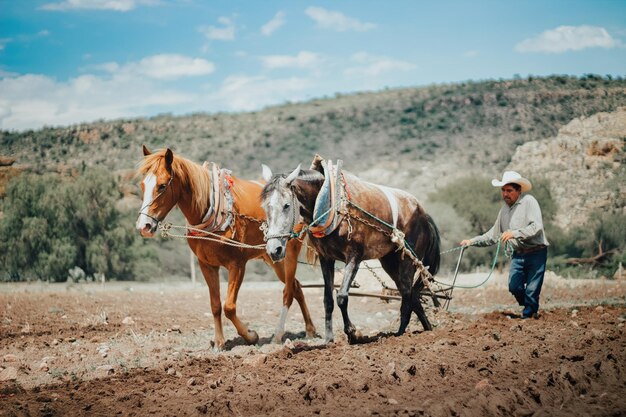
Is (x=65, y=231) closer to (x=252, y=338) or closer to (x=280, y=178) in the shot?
(x=252, y=338)

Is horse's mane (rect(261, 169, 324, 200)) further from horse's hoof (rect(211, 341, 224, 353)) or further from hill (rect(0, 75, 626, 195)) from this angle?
hill (rect(0, 75, 626, 195))

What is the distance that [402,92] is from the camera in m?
56.8

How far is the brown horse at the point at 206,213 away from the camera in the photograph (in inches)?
293

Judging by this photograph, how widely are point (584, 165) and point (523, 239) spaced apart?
79.1ft

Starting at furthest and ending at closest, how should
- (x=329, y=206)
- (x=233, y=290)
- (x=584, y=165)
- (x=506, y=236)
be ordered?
(x=584, y=165) < (x=233, y=290) < (x=506, y=236) < (x=329, y=206)

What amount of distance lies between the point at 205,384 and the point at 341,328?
4067 mm

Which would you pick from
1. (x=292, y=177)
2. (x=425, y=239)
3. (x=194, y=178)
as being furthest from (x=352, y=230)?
(x=194, y=178)

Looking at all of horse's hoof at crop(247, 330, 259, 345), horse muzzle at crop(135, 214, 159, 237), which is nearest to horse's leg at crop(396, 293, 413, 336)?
horse's hoof at crop(247, 330, 259, 345)

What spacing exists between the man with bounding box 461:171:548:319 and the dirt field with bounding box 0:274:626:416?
0.48m

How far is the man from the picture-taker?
7.85 meters

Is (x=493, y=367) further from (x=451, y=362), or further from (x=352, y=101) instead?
(x=352, y=101)

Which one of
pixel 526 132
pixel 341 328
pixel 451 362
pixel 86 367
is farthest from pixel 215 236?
pixel 526 132

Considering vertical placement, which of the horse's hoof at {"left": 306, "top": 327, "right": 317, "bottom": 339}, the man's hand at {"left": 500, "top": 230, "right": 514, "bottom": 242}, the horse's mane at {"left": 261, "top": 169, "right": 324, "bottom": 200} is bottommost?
the horse's hoof at {"left": 306, "top": 327, "right": 317, "bottom": 339}

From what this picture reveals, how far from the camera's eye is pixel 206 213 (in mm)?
7930
